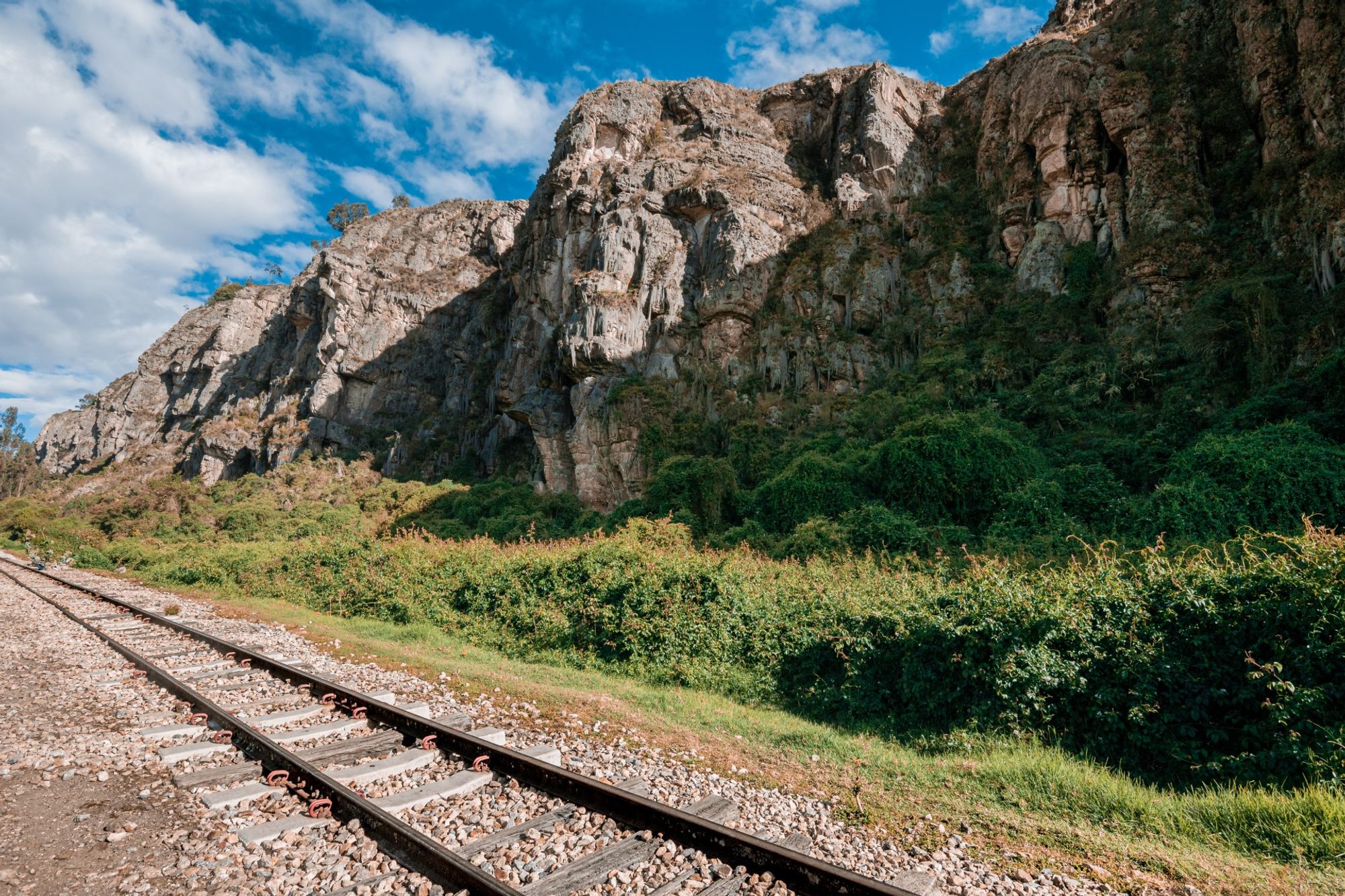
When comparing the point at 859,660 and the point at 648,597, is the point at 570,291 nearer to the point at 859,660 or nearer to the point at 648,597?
the point at 648,597

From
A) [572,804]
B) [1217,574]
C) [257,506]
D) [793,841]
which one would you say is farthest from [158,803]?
[257,506]

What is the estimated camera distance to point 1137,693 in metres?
6.34

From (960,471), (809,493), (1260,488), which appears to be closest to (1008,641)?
(1260,488)

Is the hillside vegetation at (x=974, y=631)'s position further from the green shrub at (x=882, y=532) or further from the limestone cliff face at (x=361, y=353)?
the limestone cliff face at (x=361, y=353)

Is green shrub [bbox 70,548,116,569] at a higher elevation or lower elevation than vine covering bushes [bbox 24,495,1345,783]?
lower

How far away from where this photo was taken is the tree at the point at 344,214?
83.8 m

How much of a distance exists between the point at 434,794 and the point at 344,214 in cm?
9670

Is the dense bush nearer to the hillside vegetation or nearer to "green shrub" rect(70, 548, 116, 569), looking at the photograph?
the hillside vegetation

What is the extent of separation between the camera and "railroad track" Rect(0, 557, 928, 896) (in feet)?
11.6

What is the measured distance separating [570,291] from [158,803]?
3759 cm

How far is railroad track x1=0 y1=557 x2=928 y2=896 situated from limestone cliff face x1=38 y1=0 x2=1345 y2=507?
85.9 feet

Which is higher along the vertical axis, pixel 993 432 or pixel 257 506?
pixel 993 432

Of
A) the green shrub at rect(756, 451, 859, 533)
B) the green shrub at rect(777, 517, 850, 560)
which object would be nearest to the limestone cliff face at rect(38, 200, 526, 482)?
the green shrub at rect(756, 451, 859, 533)

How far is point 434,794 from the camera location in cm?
470
